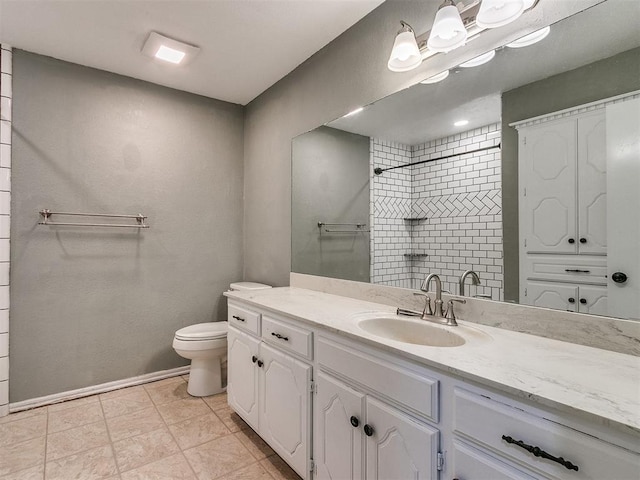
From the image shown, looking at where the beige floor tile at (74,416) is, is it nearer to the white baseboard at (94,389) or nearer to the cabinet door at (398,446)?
the white baseboard at (94,389)

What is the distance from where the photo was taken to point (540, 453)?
73 cm

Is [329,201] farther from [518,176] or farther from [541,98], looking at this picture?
[541,98]

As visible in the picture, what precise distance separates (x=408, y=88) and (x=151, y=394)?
2676 mm

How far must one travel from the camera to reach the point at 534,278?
1.24m

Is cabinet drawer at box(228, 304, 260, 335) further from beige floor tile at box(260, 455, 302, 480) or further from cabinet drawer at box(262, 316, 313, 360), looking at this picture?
beige floor tile at box(260, 455, 302, 480)

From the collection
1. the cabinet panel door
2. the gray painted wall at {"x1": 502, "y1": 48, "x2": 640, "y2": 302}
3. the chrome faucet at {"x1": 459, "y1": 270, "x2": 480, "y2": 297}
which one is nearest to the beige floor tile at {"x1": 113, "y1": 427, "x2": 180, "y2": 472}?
the cabinet panel door

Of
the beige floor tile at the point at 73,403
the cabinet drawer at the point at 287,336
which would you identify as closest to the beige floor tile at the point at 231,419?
the cabinet drawer at the point at 287,336

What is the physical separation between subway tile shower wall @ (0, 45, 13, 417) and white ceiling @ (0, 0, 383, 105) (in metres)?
0.25

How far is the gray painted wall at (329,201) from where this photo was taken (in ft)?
6.68

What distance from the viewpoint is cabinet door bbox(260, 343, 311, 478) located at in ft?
4.79

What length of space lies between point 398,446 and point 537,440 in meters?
0.44

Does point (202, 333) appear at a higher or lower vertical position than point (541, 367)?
lower

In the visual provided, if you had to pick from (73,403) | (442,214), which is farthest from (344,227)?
(73,403)

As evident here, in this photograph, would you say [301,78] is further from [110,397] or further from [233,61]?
[110,397]
